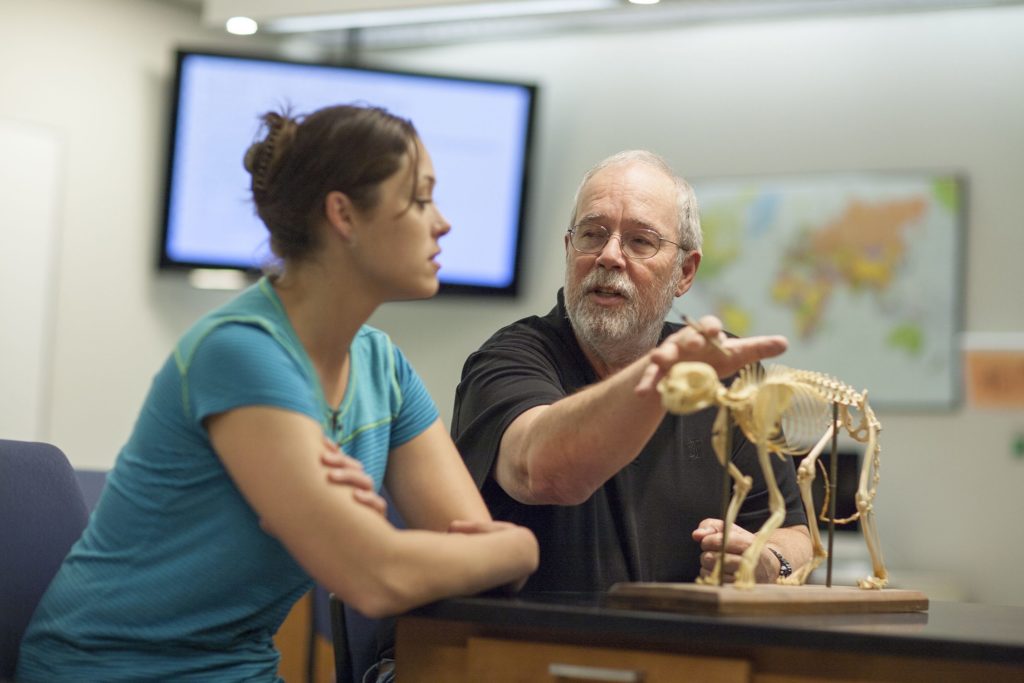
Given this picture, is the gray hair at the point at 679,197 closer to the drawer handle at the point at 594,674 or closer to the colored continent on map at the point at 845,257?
the drawer handle at the point at 594,674

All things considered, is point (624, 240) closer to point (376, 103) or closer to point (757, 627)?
point (757, 627)

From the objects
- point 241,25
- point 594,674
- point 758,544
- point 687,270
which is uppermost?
point 241,25

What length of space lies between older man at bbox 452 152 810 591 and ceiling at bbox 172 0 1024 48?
2.24 m

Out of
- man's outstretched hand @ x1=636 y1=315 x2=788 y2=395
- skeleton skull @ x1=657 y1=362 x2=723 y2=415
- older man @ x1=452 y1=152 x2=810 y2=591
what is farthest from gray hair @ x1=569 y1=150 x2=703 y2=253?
skeleton skull @ x1=657 y1=362 x2=723 y2=415

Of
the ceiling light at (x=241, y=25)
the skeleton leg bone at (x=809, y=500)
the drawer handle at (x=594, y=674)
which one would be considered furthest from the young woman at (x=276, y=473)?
the ceiling light at (x=241, y=25)

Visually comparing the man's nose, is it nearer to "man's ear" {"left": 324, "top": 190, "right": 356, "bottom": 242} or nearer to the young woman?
the young woman

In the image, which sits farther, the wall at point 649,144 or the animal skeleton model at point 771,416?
the wall at point 649,144

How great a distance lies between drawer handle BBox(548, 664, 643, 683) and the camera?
1405 mm

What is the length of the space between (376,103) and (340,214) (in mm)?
3102

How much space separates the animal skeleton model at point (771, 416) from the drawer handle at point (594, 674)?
184 mm

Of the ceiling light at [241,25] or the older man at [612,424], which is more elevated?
the ceiling light at [241,25]

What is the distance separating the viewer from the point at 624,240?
2.31m

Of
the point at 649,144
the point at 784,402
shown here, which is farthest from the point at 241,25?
the point at 784,402

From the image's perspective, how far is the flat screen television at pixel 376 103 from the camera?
183 inches
